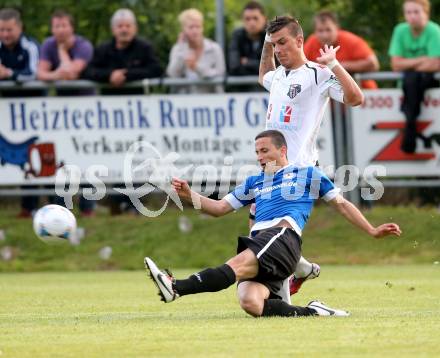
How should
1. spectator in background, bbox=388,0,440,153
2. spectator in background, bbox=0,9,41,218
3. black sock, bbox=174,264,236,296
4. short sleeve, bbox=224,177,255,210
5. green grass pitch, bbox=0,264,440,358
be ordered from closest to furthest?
green grass pitch, bbox=0,264,440,358 → black sock, bbox=174,264,236,296 → short sleeve, bbox=224,177,255,210 → spectator in background, bbox=388,0,440,153 → spectator in background, bbox=0,9,41,218

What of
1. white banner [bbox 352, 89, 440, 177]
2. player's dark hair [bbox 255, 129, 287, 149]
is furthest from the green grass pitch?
white banner [bbox 352, 89, 440, 177]

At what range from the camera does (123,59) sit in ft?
59.6

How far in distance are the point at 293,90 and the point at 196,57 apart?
23.1ft

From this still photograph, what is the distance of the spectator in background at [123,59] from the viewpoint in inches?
706

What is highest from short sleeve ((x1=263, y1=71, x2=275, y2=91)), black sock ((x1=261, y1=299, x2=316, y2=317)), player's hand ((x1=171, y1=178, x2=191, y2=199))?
short sleeve ((x1=263, y1=71, x2=275, y2=91))

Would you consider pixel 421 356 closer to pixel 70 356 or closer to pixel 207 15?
pixel 70 356

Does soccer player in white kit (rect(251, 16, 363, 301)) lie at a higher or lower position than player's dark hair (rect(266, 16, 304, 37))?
lower

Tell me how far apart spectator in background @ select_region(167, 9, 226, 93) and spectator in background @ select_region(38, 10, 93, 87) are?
4.51 ft

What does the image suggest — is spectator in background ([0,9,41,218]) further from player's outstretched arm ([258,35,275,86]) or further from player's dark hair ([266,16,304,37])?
player's dark hair ([266,16,304,37])

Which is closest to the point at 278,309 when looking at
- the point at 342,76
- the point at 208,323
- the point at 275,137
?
the point at 208,323

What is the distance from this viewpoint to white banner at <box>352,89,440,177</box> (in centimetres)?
1703

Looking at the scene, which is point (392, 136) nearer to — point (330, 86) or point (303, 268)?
point (330, 86)

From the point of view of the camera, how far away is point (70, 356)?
24.6 feet

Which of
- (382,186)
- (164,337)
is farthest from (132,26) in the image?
(164,337)
